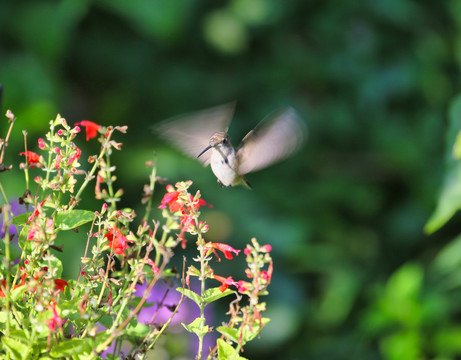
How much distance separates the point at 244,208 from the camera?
88.4 inches

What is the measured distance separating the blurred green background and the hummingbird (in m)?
1.02

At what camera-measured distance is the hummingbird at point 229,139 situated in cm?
100

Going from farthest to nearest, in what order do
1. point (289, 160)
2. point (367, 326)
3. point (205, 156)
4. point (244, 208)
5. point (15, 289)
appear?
point (289, 160) < point (244, 208) < point (367, 326) < point (205, 156) < point (15, 289)

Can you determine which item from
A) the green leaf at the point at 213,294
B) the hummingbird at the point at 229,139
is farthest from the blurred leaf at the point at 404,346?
the green leaf at the point at 213,294

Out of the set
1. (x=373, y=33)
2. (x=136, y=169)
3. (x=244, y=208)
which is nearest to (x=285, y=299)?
(x=244, y=208)

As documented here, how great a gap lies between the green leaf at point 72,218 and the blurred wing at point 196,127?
40 cm

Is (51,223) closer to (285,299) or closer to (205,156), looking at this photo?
(205,156)

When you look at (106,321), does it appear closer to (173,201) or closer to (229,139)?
(173,201)

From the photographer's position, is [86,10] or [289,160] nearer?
[86,10]

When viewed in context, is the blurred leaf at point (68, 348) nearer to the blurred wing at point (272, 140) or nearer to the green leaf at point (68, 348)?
the green leaf at point (68, 348)

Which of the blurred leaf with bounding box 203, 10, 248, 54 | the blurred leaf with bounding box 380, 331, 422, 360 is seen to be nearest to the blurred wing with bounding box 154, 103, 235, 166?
the blurred leaf with bounding box 380, 331, 422, 360

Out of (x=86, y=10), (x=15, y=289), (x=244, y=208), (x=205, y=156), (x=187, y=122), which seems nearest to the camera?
(x=15, y=289)

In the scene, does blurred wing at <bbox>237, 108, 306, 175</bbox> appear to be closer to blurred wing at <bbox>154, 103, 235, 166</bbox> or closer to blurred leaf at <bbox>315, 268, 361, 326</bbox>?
blurred wing at <bbox>154, 103, 235, 166</bbox>

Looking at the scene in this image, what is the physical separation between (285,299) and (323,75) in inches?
35.1
